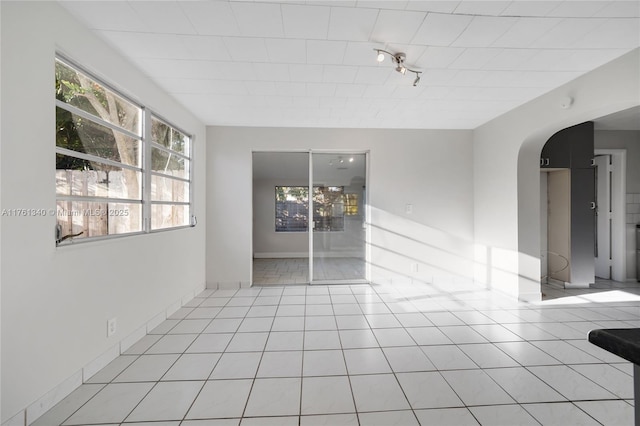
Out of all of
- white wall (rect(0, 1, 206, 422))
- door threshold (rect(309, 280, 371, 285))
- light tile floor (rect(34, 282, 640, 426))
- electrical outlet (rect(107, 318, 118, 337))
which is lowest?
light tile floor (rect(34, 282, 640, 426))

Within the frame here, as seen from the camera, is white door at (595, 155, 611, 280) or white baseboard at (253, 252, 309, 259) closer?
white door at (595, 155, 611, 280)

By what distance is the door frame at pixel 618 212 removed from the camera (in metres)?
4.87

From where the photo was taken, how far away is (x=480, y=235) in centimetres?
455

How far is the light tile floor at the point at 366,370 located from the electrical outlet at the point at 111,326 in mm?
238

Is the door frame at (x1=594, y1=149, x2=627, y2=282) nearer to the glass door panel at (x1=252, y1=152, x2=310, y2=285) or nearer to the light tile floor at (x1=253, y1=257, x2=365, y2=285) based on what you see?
the light tile floor at (x1=253, y1=257, x2=365, y2=285)

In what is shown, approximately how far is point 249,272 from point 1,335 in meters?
3.16

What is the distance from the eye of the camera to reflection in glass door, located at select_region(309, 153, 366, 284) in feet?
15.6

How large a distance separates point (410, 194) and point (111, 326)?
416 centimetres

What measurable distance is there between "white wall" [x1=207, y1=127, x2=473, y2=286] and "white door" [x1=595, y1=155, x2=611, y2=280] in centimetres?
250

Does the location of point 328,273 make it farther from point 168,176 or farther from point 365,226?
point 168,176

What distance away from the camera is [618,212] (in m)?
4.90

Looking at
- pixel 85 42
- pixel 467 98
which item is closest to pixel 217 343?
pixel 85 42


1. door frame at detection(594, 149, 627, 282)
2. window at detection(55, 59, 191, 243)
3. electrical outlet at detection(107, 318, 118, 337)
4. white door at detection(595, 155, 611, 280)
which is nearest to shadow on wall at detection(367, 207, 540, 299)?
white door at detection(595, 155, 611, 280)

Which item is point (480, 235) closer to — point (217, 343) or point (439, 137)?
point (439, 137)
